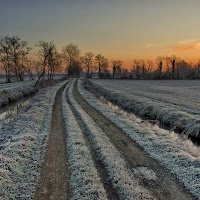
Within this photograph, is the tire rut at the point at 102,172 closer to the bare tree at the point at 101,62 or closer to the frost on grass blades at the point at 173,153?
the frost on grass blades at the point at 173,153

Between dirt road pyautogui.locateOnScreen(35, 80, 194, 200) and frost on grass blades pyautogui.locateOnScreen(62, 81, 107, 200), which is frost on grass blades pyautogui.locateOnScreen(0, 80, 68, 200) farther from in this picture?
frost on grass blades pyautogui.locateOnScreen(62, 81, 107, 200)

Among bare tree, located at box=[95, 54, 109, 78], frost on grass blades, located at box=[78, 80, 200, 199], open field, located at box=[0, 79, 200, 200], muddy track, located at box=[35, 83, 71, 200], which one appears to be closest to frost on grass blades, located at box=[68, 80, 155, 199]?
open field, located at box=[0, 79, 200, 200]

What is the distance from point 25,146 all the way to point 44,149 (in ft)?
2.99

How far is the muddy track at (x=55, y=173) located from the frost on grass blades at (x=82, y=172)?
0.24m

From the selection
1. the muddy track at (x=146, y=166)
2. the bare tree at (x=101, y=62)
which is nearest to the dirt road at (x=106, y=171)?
the muddy track at (x=146, y=166)

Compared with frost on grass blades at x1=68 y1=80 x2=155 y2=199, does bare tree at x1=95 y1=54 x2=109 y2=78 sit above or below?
above

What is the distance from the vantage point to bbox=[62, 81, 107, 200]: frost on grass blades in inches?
204

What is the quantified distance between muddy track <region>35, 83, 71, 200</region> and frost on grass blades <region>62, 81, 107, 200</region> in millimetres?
240

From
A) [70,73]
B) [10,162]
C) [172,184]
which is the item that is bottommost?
[172,184]

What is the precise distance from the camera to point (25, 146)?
8.14m

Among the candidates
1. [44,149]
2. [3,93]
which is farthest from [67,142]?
[3,93]

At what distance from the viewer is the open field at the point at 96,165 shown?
5.33 meters

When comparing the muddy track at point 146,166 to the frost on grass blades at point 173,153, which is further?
the frost on grass blades at point 173,153

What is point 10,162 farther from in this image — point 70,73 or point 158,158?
point 70,73
